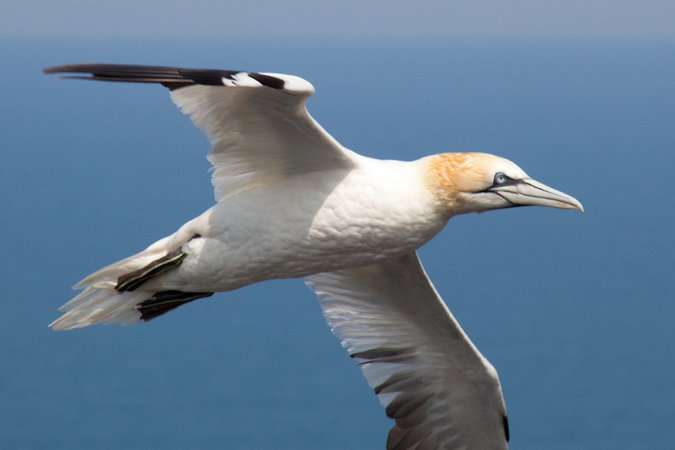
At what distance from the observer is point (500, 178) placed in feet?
29.0

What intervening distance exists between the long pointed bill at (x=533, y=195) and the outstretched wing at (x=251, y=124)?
110 cm

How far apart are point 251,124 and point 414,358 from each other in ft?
10.8

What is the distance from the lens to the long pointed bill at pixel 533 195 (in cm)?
883

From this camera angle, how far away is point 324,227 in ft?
28.6

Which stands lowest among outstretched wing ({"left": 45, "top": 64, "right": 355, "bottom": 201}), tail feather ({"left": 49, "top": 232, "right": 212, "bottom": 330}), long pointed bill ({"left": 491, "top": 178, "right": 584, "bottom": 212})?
tail feather ({"left": 49, "top": 232, "right": 212, "bottom": 330})

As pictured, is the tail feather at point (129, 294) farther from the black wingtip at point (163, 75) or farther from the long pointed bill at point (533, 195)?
the long pointed bill at point (533, 195)

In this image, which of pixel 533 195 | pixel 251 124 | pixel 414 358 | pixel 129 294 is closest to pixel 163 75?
pixel 251 124

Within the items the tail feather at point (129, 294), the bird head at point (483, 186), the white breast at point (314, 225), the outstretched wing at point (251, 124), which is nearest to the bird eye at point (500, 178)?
the bird head at point (483, 186)

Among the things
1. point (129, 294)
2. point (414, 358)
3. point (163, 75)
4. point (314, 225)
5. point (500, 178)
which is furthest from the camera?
point (414, 358)

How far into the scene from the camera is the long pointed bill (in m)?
8.83

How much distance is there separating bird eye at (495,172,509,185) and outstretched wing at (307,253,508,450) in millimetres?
1901

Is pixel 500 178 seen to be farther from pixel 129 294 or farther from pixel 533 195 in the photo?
pixel 129 294

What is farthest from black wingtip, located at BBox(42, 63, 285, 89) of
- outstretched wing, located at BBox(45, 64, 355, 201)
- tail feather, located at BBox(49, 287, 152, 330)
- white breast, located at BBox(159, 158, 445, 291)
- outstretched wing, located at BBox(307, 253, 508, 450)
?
outstretched wing, located at BBox(307, 253, 508, 450)

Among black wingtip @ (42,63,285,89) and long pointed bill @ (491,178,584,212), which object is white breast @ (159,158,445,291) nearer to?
long pointed bill @ (491,178,584,212)
